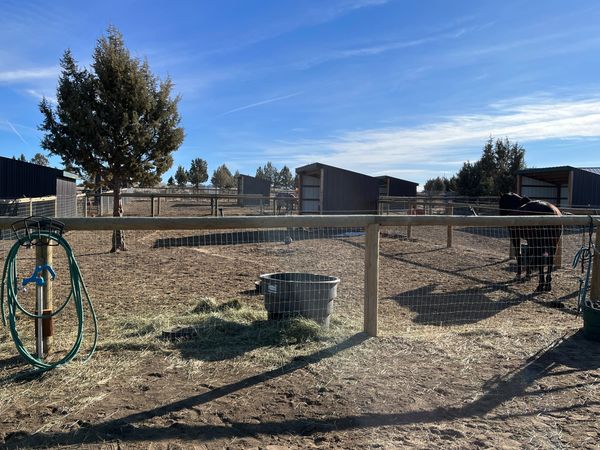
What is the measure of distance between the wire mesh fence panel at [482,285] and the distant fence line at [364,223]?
768 mm

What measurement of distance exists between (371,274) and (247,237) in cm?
1032

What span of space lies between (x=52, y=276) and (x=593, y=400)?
13.1ft

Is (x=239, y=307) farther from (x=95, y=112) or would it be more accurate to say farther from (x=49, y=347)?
(x=95, y=112)

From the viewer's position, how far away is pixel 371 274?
4.41 m

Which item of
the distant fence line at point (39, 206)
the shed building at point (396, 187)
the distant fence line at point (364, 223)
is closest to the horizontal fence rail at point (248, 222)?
the distant fence line at point (364, 223)

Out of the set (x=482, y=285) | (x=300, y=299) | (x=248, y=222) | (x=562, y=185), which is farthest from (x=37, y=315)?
(x=562, y=185)

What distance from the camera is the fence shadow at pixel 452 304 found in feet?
19.9

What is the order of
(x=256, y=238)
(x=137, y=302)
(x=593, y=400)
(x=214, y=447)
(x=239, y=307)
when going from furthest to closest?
1. (x=256, y=238)
2. (x=137, y=302)
3. (x=239, y=307)
4. (x=593, y=400)
5. (x=214, y=447)

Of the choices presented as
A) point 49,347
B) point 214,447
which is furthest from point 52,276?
point 214,447

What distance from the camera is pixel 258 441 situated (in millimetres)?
2598

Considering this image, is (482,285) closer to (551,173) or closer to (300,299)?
(300,299)

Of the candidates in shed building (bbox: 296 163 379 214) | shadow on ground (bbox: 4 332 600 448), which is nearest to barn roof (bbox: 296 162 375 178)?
shed building (bbox: 296 163 379 214)

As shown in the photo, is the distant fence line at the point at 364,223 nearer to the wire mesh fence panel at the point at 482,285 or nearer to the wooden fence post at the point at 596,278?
the wooden fence post at the point at 596,278

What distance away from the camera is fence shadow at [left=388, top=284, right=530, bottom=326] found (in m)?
A: 6.06
